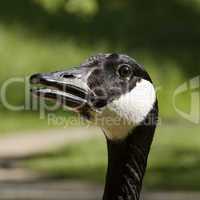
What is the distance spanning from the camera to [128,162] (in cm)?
430

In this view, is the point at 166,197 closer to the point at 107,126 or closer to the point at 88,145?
the point at 88,145

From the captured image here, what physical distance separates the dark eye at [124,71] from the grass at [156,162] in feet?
20.7

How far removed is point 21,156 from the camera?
1279 cm

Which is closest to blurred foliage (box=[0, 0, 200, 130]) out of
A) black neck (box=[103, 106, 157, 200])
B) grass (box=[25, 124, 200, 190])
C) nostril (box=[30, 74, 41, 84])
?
grass (box=[25, 124, 200, 190])

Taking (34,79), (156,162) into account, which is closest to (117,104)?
(34,79)

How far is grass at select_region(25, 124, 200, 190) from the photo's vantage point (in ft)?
35.8

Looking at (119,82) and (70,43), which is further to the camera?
(70,43)

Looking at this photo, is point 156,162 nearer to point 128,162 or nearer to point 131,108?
point 128,162

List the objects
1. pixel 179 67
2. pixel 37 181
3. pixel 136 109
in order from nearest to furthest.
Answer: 1. pixel 136 109
2. pixel 37 181
3. pixel 179 67

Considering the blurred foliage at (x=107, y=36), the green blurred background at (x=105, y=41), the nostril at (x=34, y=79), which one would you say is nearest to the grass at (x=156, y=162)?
the green blurred background at (x=105, y=41)

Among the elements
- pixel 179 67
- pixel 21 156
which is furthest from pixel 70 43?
pixel 21 156

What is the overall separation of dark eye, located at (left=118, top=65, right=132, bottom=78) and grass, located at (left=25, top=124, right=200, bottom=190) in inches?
249

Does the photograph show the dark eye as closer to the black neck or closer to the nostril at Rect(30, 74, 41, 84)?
the black neck

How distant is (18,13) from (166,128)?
19.3ft
